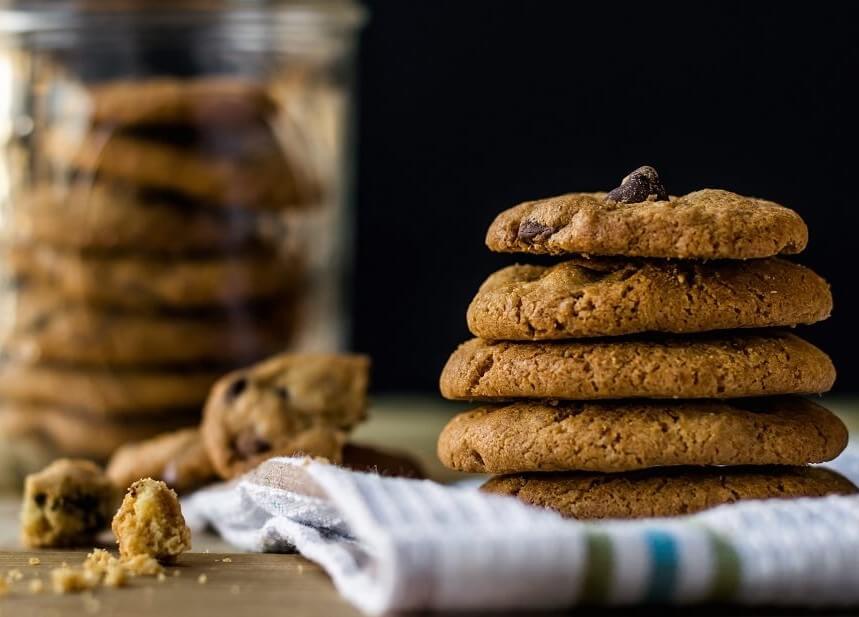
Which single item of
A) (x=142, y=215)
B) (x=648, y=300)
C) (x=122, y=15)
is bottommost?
(x=142, y=215)

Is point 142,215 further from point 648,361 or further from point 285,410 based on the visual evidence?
point 648,361

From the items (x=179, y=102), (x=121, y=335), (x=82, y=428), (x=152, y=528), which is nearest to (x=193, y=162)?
(x=179, y=102)

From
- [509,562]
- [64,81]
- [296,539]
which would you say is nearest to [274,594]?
[296,539]

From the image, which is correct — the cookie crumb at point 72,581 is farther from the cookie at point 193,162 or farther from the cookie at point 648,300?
the cookie at point 193,162

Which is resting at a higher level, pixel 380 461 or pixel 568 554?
pixel 568 554

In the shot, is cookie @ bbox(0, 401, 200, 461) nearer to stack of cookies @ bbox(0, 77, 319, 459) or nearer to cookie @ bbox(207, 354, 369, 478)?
stack of cookies @ bbox(0, 77, 319, 459)

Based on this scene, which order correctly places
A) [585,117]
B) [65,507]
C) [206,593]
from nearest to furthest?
[206,593], [65,507], [585,117]

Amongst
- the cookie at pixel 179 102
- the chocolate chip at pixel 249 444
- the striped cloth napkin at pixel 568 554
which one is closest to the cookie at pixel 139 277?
the cookie at pixel 179 102
